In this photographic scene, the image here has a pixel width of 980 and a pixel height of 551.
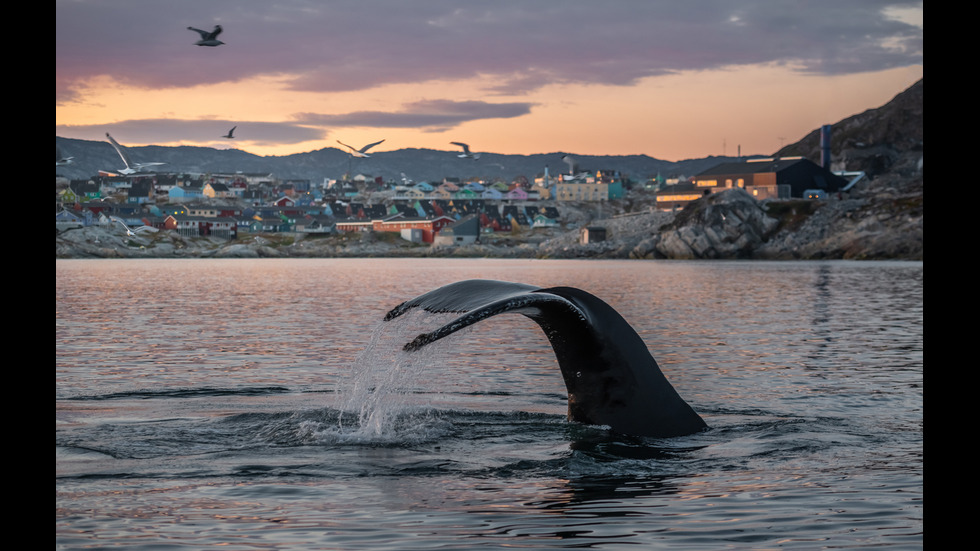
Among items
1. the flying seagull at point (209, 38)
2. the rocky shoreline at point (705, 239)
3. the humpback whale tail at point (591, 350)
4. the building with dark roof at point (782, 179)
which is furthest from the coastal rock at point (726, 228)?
the humpback whale tail at point (591, 350)

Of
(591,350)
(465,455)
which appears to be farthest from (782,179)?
(591,350)

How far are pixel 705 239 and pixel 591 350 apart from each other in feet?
480

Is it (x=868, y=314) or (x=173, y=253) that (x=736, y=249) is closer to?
(x=173, y=253)

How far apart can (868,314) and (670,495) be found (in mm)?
35603

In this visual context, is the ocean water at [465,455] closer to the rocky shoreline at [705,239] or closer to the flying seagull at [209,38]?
the flying seagull at [209,38]

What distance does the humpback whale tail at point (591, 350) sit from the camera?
420 inches

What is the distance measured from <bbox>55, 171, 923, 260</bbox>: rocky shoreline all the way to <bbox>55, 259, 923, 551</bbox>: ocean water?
121 metres

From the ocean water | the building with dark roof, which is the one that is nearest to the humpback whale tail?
the ocean water

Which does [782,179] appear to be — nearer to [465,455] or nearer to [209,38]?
[209,38]

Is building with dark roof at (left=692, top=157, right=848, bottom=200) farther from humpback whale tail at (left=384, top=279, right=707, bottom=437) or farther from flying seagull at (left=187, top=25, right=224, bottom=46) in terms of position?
humpback whale tail at (left=384, top=279, right=707, bottom=437)

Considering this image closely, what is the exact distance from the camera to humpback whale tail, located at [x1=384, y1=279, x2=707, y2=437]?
1067 centimetres

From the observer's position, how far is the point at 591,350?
11641mm

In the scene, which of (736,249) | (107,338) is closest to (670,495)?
(107,338)
